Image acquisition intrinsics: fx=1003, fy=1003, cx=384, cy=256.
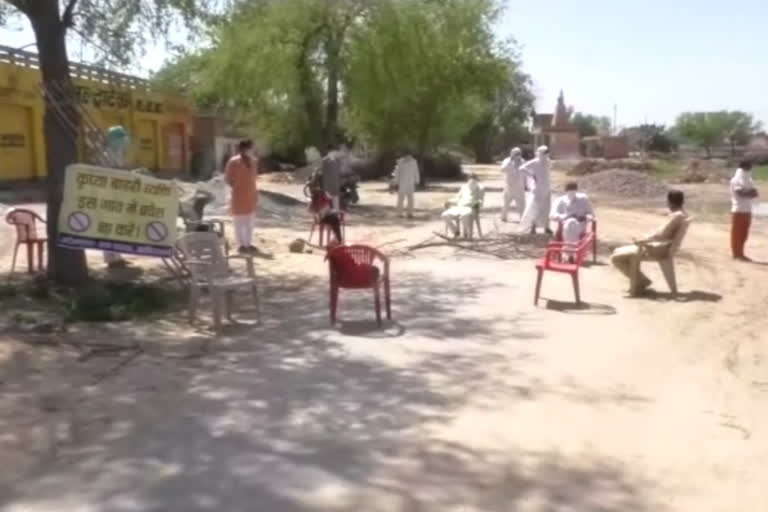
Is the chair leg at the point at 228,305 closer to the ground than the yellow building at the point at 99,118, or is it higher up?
closer to the ground

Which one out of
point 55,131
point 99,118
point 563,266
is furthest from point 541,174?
point 99,118

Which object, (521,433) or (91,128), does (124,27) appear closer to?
(91,128)

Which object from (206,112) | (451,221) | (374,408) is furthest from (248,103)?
(374,408)

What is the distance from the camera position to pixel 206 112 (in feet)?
147

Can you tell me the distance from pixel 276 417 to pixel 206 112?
132 ft

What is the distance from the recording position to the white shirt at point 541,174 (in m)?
16.5

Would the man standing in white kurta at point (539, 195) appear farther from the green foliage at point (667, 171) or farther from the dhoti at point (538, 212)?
the green foliage at point (667, 171)

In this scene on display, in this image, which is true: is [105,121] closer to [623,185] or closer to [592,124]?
[623,185]

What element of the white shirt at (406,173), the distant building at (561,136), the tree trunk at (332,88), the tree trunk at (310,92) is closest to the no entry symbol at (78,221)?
the white shirt at (406,173)

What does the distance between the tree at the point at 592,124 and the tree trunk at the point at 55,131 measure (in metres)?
110

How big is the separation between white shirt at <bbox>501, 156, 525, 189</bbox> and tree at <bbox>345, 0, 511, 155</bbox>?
10.7m

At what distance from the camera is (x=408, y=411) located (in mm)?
6301

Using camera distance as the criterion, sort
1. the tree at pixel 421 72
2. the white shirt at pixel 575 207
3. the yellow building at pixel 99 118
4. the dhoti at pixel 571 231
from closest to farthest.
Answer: the dhoti at pixel 571 231
the white shirt at pixel 575 207
the yellow building at pixel 99 118
the tree at pixel 421 72

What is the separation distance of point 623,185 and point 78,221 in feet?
101
